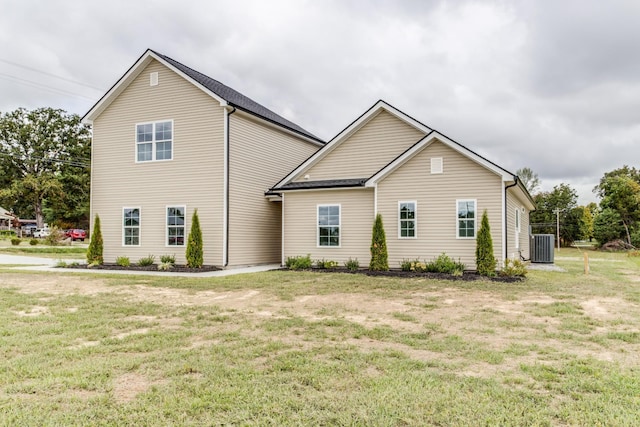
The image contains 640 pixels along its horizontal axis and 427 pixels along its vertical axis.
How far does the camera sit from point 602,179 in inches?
2076

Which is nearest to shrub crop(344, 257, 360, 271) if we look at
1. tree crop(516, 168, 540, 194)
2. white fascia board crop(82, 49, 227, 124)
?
white fascia board crop(82, 49, 227, 124)

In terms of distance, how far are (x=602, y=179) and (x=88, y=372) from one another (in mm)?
61677

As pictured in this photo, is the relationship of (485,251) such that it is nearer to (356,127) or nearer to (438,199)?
(438,199)

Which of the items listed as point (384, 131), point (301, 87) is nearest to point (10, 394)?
point (384, 131)

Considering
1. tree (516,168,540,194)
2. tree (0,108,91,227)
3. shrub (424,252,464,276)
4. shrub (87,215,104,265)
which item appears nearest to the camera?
shrub (424,252,464,276)

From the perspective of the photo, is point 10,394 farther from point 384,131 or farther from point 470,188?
point 384,131

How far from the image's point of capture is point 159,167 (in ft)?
57.0

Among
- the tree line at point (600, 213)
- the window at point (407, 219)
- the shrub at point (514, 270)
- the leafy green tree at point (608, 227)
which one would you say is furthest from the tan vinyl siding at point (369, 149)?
the leafy green tree at point (608, 227)

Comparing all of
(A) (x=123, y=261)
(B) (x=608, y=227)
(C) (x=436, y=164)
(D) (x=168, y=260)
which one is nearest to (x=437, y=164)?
(C) (x=436, y=164)

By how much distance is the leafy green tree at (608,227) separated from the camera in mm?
41688

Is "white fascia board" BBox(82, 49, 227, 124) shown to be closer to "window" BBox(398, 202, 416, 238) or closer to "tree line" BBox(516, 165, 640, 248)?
"window" BBox(398, 202, 416, 238)

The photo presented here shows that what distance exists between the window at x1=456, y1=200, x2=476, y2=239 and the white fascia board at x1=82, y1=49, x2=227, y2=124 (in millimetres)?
9706

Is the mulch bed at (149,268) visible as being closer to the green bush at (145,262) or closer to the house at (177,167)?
the green bush at (145,262)

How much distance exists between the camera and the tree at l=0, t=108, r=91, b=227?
4638cm
